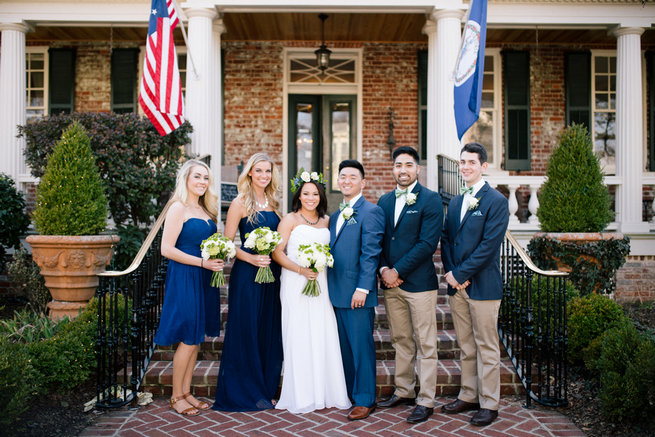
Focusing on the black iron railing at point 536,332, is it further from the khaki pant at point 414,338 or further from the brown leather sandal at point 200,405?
the brown leather sandal at point 200,405

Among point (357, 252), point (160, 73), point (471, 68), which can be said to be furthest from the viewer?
point (160, 73)

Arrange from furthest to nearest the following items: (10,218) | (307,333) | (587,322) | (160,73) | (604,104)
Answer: (604,104)
(10,218)
(160,73)
(587,322)
(307,333)

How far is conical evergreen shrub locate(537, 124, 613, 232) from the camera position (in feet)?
21.2

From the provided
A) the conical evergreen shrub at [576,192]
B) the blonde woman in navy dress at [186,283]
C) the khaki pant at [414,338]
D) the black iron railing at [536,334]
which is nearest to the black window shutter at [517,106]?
the conical evergreen shrub at [576,192]

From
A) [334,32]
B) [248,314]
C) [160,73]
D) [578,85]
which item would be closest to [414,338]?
[248,314]

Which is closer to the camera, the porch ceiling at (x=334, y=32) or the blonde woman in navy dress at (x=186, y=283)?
the blonde woman in navy dress at (x=186, y=283)

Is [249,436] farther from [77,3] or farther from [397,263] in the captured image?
[77,3]

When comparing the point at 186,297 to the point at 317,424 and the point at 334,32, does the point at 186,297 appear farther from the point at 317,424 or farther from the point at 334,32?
the point at 334,32

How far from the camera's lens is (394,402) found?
4.25 meters

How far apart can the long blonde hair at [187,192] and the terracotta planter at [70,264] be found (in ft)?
6.52

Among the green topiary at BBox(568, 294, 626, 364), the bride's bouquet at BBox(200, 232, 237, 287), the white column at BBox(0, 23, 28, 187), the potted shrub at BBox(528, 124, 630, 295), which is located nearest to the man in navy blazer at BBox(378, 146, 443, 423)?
the bride's bouquet at BBox(200, 232, 237, 287)

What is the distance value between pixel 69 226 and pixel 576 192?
6.03 m

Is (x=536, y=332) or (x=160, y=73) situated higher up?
(x=160, y=73)

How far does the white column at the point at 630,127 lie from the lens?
324 inches
